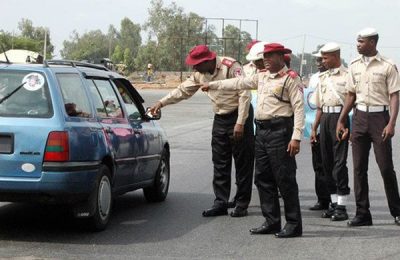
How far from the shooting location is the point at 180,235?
7.23 m

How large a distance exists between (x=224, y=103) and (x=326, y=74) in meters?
1.17

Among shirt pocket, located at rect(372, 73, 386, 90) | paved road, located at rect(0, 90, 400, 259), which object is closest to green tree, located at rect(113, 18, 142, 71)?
paved road, located at rect(0, 90, 400, 259)

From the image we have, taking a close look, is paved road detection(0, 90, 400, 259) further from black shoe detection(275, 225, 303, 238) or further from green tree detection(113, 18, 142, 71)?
green tree detection(113, 18, 142, 71)

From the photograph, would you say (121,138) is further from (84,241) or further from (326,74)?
(326,74)

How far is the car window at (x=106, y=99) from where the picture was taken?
25.2 feet

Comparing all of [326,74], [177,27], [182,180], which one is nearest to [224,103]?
[326,74]

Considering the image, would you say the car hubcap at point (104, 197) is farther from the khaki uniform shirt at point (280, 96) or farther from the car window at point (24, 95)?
the khaki uniform shirt at point (280, 96)

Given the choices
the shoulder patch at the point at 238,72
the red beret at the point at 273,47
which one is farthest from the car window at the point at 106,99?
the red beret at the point at 273,47

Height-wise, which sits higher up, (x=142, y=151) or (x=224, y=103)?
(x=224, y=103)

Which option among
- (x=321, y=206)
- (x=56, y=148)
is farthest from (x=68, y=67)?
(x=321, y=206)

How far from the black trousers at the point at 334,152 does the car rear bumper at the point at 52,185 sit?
2816mm

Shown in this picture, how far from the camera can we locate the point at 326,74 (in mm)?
8312

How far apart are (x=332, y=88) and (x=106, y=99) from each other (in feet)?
7.98

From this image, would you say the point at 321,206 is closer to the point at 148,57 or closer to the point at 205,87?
the point at 205,87
